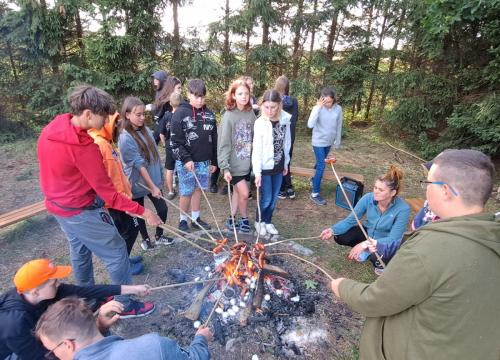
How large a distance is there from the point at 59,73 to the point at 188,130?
7457 mm

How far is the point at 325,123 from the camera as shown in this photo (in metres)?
5.46

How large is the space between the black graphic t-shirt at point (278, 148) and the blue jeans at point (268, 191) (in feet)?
0.34

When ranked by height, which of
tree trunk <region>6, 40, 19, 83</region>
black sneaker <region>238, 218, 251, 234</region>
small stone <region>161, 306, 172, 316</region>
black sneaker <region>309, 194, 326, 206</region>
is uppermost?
tree trunk <region>6, 40, 19, 83</region>

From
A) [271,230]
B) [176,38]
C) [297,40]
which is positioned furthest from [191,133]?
[297,40]

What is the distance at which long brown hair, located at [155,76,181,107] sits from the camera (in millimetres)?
5242

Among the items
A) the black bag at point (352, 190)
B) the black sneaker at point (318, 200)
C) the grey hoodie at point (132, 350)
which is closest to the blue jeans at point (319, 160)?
the black sneaker at point (318, 200)

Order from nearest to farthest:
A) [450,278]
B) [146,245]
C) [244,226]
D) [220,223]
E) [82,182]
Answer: [450,278] → [82,182] → [146,245] → [244,226] → [220,223]

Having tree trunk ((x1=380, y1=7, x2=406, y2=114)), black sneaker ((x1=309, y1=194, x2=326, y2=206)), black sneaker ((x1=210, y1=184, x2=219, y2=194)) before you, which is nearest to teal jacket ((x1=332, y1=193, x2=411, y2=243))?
black sneaker ((x1=309, y1=194, x2=326, y2=206))

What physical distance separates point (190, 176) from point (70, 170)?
2046 mm

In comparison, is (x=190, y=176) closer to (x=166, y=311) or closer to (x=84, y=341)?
(x=166, y=311)

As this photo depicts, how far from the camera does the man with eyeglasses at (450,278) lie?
4.13 ft

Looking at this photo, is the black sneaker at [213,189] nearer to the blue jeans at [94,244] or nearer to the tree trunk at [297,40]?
the blue jeans at [94,244]

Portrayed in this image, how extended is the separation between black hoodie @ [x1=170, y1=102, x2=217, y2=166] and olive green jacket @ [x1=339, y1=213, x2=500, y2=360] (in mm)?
3220

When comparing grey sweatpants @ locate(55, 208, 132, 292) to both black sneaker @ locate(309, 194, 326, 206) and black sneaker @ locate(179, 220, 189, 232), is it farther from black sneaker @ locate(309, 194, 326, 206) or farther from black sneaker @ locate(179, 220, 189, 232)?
black sneaker @ locate(309, 194, 326, 206)
